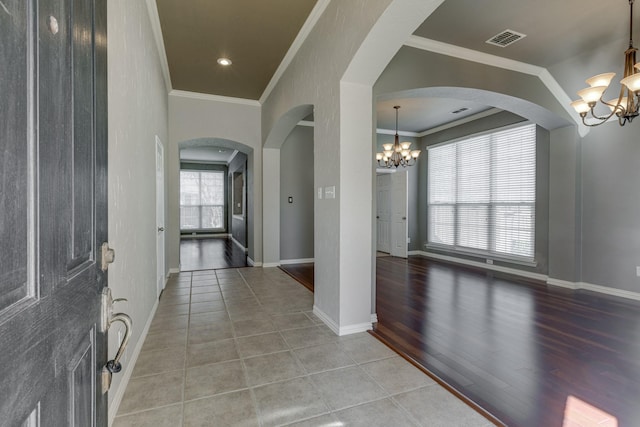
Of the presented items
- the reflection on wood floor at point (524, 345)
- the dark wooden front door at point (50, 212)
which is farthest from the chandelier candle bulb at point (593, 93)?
the dark wooden front door at point (50, 212)

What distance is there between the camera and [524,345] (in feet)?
8.80

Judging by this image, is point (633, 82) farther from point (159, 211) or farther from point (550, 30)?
point (159, 211)

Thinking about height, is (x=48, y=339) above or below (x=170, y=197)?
below

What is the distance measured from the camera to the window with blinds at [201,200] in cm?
1175

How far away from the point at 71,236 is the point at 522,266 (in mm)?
6281

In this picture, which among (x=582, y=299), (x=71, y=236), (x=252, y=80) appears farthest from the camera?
(x=252, y=80)

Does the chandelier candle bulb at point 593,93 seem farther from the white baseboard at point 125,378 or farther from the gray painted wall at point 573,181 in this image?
the white baseboard at point 125,378

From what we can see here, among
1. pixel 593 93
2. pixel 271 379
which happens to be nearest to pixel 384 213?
pixel 593 93

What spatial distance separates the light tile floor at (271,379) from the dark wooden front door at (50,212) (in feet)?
3.90

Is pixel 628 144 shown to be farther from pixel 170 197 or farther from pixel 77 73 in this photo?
pixel 170 197

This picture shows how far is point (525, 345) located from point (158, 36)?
4991mm

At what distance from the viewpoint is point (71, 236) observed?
0.68 metres

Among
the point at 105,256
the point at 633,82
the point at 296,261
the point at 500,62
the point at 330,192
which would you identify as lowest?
the point at 296,261

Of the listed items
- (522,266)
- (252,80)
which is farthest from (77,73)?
(522,266)
